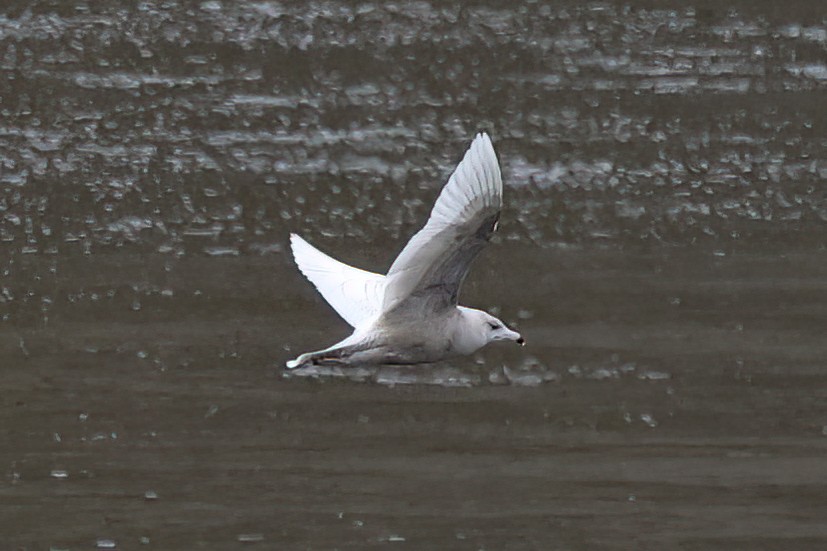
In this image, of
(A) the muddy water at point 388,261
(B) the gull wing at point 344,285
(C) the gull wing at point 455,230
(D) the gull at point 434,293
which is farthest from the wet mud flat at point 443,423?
(C) the gull wing at point 455,230

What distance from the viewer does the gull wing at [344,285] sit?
278 inches

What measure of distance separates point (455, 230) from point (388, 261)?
419 centimetres

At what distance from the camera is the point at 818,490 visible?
7875mm

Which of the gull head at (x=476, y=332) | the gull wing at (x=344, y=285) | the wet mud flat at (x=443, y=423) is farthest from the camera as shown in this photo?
the wet mud flat at (x=443, y=423)

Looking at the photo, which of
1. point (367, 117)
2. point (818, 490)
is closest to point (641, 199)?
point (367, 117)

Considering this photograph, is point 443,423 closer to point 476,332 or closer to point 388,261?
point 476,332

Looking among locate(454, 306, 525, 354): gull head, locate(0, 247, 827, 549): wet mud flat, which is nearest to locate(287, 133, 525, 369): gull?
locate(454, 306, 525, 354): gull head

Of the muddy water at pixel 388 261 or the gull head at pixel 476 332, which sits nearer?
the gull head at pixel 476 332

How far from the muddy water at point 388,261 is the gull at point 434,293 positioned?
109 cm

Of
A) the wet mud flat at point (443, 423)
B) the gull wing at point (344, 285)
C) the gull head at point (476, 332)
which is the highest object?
the gull head at point (476, 332)

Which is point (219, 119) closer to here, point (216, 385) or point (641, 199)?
point (641, 199)

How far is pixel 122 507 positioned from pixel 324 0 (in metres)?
6.54

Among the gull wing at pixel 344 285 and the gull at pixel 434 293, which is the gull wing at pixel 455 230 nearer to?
the gull at pixel 434 293

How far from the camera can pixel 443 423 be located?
8422 millimetres
